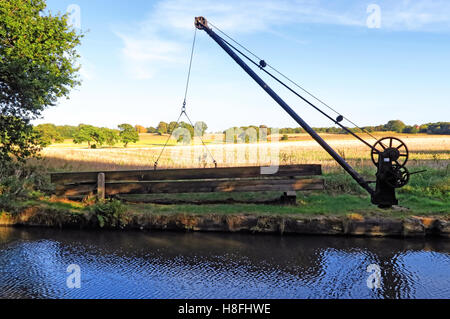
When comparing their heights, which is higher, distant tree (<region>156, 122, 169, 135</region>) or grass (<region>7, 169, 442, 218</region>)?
distant tree (<region>156, 122, 169, 135</region>)

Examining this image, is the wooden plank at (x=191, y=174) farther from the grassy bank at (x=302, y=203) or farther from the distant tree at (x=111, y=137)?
the distant tree at (x=111, y=137)

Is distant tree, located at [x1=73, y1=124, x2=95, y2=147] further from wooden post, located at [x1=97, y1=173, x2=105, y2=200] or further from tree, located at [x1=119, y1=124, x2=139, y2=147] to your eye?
wooden post, located at [x1=97, y1=173, x2=105, y2=200]

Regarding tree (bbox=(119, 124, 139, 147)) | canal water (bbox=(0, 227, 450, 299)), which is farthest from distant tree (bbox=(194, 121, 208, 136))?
tree (bbox=(119, 124, 139, 147))

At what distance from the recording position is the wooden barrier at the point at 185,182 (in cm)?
1269

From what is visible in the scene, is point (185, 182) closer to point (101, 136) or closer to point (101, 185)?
point (101, 185)

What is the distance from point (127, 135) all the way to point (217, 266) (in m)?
70.7

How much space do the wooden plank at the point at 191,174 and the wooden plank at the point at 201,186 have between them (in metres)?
0.22

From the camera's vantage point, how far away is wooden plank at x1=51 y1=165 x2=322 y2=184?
12.9 m

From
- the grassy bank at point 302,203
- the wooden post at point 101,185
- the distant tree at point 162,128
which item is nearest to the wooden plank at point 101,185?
the wooden post at point 101,185

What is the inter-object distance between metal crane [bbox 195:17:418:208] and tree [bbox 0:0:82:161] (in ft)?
18.3

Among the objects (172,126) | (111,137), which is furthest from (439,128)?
(111,137)
